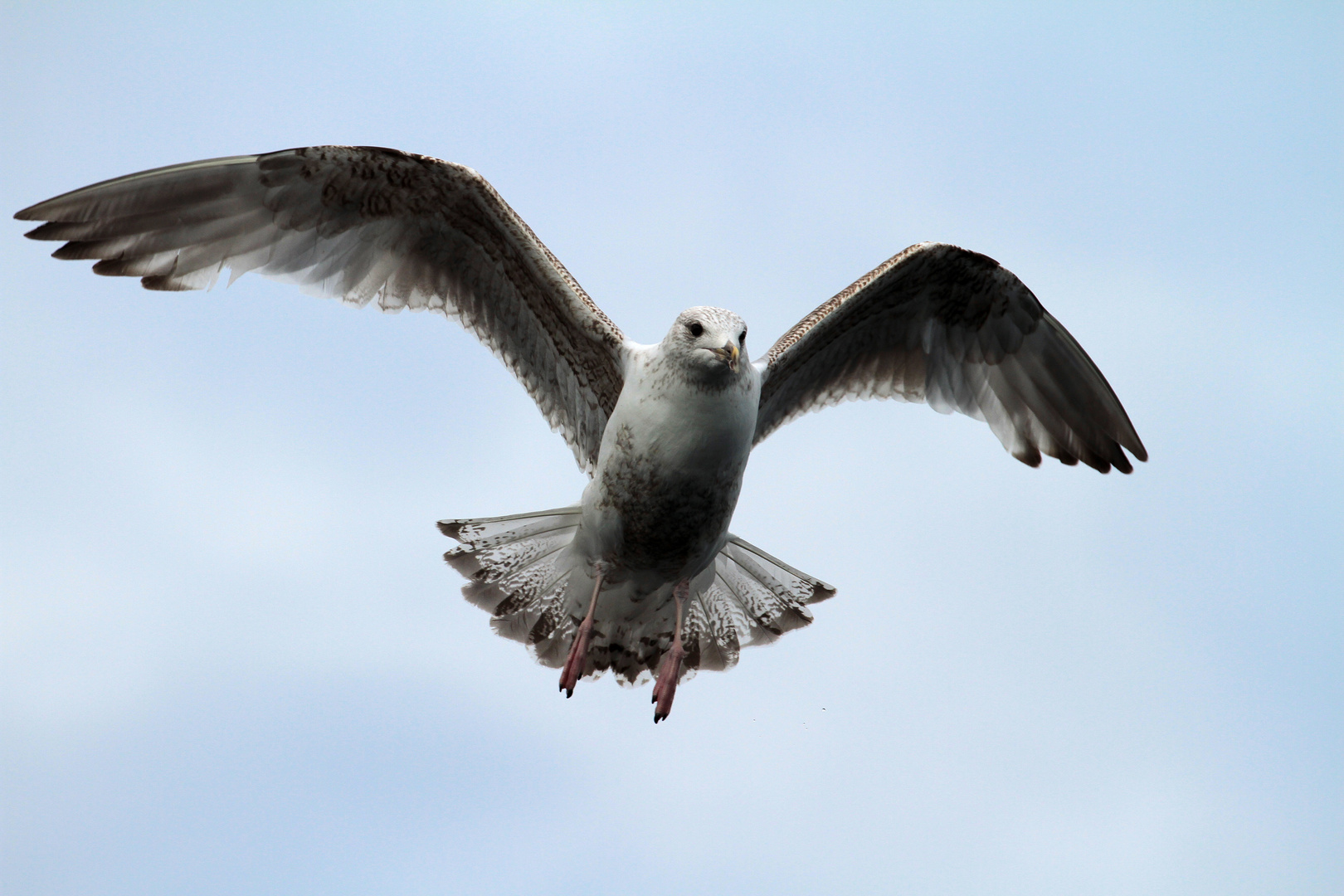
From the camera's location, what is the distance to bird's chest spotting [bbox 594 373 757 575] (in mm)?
7477

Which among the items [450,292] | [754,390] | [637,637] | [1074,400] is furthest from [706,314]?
[1074,400]

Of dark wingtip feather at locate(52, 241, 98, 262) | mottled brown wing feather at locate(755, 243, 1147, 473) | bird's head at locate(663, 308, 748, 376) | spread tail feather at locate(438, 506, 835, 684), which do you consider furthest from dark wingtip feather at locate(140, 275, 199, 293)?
mottled brown wing feather at locate(755, 243, 1147, 473)

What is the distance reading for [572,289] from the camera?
803cm

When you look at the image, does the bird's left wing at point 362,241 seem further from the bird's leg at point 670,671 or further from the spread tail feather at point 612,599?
the bird's leg at point 670,671

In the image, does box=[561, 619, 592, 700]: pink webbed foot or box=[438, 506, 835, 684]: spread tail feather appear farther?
box=[438, 506, 835, 684]: spread tail feather

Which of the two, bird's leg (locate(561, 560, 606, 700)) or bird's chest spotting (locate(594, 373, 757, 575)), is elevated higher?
bird's chest spotting (locate(594, 373, 757, 575))

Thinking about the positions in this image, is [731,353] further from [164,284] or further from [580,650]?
[164,284]

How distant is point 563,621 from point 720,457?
2.11 meters

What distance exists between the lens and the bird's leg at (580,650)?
26.1ft

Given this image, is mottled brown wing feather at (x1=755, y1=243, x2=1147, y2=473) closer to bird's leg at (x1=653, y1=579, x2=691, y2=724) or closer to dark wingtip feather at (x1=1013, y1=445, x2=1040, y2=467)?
dark wingtip feather at (x1=1013, y1=445, x2=1040, y2=467)

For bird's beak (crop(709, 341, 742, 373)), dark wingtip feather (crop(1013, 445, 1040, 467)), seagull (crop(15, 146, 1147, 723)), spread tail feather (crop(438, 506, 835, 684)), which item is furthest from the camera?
dark wingtip feather (crop(1013, 445, 1040, 467))

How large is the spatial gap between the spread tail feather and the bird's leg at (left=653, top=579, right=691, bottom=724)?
0.11 metres

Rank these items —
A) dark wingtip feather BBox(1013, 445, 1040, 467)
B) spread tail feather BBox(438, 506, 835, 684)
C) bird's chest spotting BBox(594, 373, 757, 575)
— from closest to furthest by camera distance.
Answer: bird's chest spotting BBox(594, 373, 757, 575) → spread tail feather BBox(438, 506, 835, 684) → dark wingtip feather BBox(1013, 445, 1040, 467)

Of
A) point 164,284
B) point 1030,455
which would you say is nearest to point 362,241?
point 164,284
